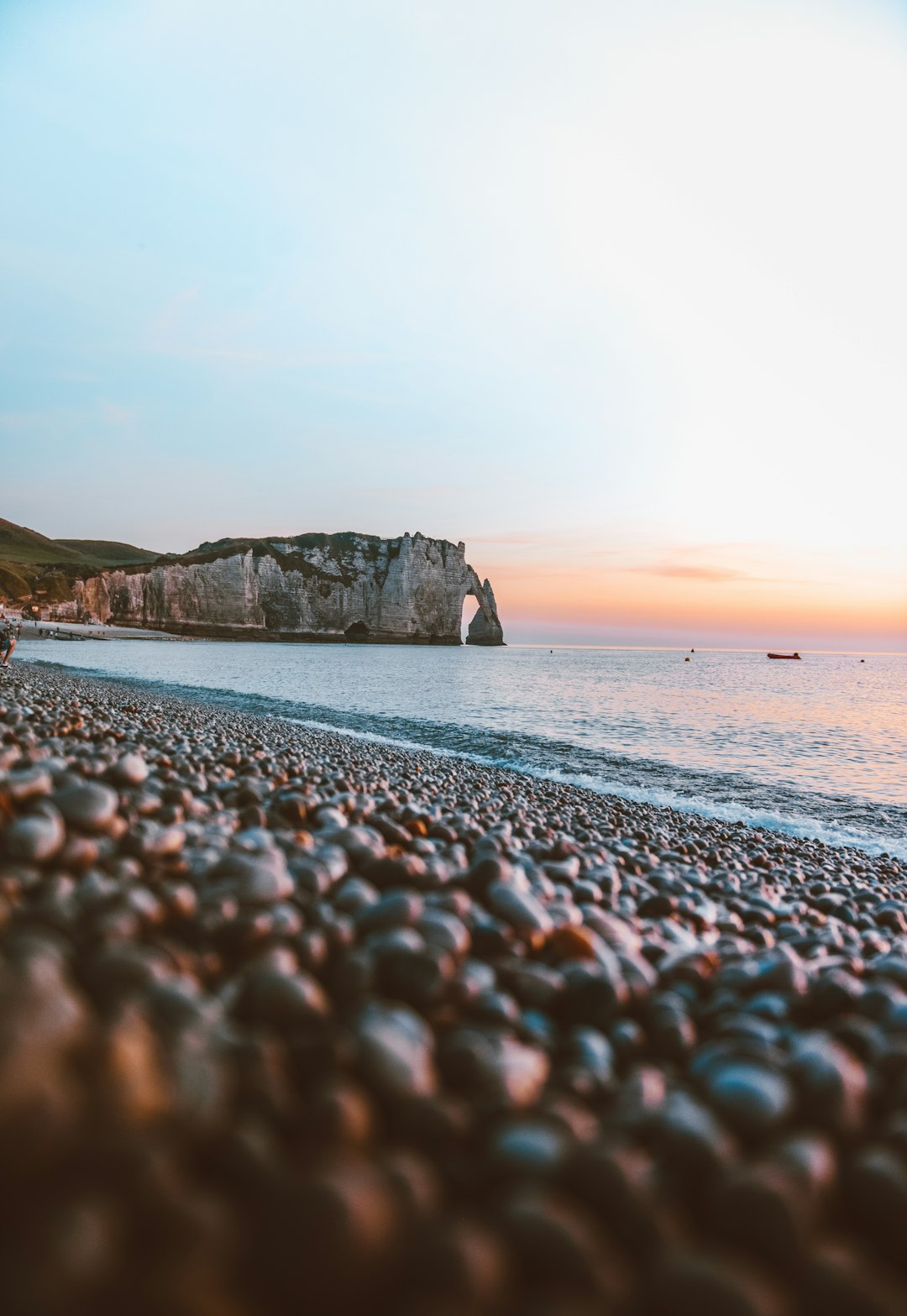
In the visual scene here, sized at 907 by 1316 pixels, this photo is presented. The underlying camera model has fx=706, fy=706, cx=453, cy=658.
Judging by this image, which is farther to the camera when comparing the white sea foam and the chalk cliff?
the chalk cliff

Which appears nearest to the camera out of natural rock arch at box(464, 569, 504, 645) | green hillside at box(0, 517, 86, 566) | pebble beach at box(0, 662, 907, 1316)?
pebble beach at box(0, 662, 907, 1316)

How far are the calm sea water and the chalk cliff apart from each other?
5695 centimetres

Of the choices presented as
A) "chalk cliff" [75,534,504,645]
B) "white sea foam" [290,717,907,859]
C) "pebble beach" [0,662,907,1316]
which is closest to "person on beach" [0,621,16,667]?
"white sea foam" [290,717,907,859]

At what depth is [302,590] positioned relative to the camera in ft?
355

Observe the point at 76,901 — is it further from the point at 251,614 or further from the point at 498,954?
the point at 251,614

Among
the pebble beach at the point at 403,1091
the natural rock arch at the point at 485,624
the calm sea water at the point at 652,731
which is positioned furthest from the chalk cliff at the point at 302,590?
the pebble beach at the point at 403,1091

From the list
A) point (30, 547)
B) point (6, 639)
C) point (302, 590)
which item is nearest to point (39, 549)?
point (30, 547)

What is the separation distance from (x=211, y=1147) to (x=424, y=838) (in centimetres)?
327

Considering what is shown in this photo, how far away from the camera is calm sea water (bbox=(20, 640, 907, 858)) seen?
12.6 metres

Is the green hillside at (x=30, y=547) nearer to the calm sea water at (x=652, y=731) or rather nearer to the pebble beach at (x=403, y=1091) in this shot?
the calm sea water at (x=652, y=731)

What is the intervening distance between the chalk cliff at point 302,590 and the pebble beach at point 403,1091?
102 m

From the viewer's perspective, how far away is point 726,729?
915 inches

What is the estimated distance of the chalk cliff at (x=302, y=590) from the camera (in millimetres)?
97750

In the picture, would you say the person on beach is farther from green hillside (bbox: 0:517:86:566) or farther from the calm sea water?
green hillside (bbox: 0:517:86:566)
